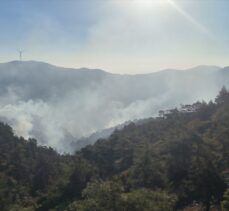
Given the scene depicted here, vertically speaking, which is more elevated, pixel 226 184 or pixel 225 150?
pixel 225 150

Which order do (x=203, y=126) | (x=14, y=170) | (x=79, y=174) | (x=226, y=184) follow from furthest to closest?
1. (x=203, y=126)
2. (x=14, y=170)
3. (x=79, y=174)
4. (x=226, y=184)

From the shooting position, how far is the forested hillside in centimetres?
2900

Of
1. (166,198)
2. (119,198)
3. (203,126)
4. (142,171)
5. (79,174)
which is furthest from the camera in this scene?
(203,126)

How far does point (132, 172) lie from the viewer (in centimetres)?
5938

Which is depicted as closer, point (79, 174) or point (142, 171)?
point (142, 171)

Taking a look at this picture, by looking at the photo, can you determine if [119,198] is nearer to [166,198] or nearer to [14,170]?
[166,198]

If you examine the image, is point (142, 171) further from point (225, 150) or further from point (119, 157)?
point (119, 157)

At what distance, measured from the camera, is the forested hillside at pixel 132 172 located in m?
29.0

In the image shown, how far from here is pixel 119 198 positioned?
27.5 meters

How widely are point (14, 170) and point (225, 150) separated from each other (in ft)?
162

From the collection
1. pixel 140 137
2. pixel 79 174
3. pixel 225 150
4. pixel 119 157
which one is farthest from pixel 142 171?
pixel 140 137

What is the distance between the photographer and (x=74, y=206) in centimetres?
3041

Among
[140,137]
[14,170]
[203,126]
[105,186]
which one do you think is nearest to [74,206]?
[105,186]

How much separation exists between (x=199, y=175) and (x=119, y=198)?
18109mm
